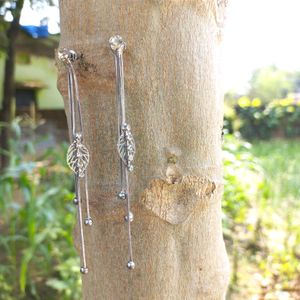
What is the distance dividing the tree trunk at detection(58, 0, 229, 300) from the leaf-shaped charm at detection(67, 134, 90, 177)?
14 millimetres

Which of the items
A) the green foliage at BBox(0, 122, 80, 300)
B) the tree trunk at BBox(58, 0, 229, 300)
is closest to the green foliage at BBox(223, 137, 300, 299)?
the green foliage at BBox(0, 122, 80, 300)

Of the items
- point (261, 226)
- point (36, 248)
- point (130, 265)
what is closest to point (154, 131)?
point (130, 265)

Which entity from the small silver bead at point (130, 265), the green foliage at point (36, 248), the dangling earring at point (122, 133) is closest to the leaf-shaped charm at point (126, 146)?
the dangling earring at point (122, 133)

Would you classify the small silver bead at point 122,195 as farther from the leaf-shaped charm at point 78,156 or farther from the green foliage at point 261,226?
the green foliage at point 261,226

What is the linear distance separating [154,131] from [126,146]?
1.9 inches

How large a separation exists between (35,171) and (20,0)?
3.46 feet

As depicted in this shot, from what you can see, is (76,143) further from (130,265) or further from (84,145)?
(130,265)

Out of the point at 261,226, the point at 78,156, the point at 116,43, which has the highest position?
the point at 116,43

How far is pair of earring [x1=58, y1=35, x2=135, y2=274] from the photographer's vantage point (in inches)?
20.6

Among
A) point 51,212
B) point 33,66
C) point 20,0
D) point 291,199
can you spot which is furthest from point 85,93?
point 33,66

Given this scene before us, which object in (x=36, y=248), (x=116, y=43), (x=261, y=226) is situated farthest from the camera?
(x=261, y=226)

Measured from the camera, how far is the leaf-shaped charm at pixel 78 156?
55 centimetres

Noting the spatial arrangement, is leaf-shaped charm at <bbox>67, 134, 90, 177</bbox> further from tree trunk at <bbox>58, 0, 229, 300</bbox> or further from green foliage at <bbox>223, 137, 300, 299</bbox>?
green foliage at <bbox>223, 137, 300, 299</bbox>

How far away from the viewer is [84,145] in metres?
0.57
